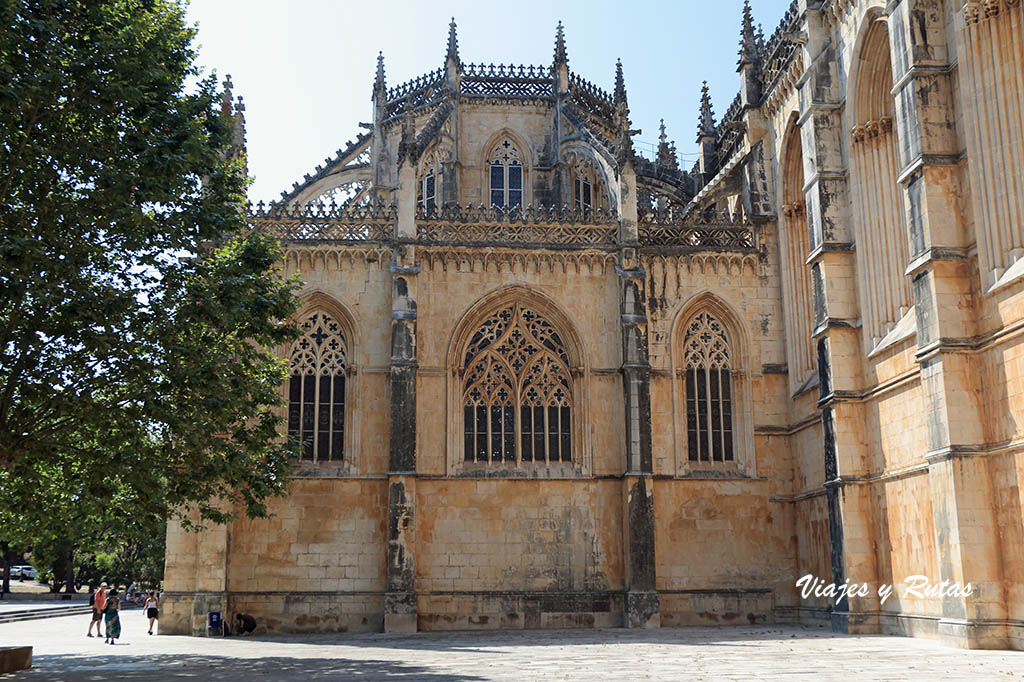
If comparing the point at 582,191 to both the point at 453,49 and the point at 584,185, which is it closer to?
the point at 584,185

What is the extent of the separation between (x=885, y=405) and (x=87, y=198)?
15.3 meters

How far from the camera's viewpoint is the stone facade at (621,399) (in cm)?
2084

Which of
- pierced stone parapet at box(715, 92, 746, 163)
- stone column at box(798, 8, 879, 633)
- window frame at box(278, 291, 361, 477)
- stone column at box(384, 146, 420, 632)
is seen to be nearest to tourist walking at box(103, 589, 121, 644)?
window frame at box(278, 291, 361, 477)

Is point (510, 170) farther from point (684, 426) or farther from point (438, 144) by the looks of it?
point (684, 426)

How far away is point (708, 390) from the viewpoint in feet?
81.0

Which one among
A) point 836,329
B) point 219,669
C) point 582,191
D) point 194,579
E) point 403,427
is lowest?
point 219,669

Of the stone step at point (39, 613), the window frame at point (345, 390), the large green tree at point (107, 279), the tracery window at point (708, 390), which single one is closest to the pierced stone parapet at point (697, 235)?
the tracery window at point (708, 390)

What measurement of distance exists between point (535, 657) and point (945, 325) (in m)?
8.96

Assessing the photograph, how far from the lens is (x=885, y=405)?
20.0 m

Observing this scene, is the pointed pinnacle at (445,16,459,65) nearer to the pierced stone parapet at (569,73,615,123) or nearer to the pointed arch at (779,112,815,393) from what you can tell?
the pierced stone parapet at (569,73,615,123)

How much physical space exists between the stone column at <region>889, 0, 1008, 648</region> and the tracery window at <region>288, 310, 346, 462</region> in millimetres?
13292

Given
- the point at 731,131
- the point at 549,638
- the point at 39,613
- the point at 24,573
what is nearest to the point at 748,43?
the point at 731,131

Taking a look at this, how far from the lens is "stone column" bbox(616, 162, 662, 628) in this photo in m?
22.4

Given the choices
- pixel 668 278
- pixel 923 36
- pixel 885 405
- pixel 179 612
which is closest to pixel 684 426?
pixel 668 278
